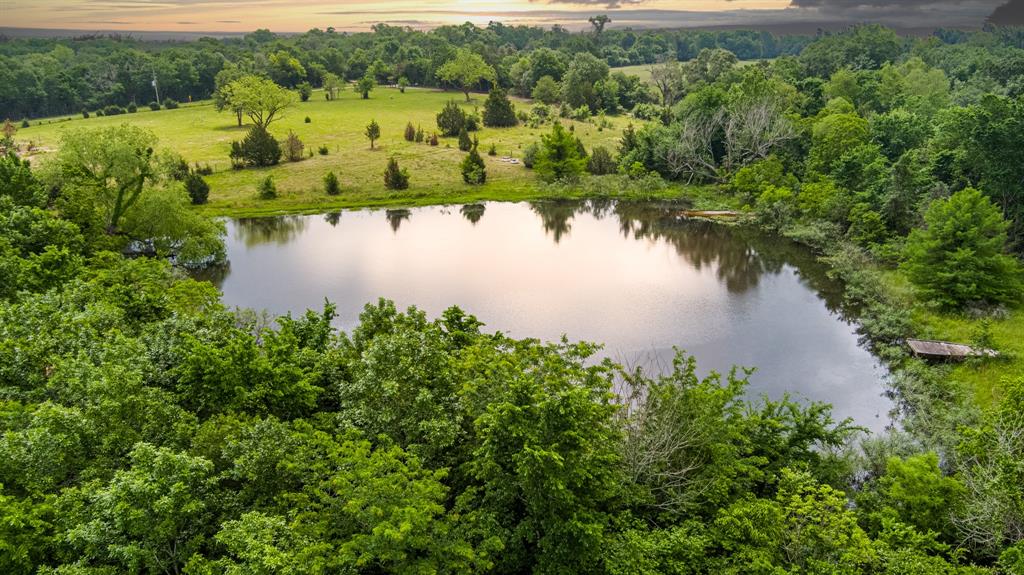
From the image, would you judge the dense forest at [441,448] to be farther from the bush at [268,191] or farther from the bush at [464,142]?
the bush at [464,142]

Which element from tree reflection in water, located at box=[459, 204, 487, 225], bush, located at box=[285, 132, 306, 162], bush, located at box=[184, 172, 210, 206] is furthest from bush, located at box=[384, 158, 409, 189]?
bush, located at box=[184, 172, 210, 206]

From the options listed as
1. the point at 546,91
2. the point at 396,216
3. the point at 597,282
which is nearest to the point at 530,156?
the point at 396,216

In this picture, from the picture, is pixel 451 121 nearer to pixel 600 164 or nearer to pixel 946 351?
pixel 600 164

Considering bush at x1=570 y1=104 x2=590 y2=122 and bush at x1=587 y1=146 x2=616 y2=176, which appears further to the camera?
bush at x1=570 y1=104 x2=590 y2=122

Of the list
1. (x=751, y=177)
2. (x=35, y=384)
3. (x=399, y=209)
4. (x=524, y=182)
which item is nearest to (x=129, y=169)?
(x=399, y=209)

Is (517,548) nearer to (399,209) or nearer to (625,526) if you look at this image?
(625,526)

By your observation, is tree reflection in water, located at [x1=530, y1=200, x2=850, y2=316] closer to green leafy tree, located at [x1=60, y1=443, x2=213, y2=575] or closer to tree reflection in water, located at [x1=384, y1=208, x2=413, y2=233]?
tree reflection in water, located at [x1=384, y1=208, x2=413, y2=233]

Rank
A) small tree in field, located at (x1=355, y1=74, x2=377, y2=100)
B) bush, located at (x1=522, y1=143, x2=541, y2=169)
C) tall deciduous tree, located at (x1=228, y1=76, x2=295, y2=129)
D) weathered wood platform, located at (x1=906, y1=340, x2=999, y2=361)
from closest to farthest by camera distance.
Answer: weathered wood platform, located at (x1=906, y1=340, x2=999, y2=361), bush, located at (x1=522, y1=143, x2=541, y2=169), tall deciduous tree, located at (x1=228, y1=76, x2=295, y2=129), small tree in field, located at (x1=355, y1=74, x2=377, y2=100)
